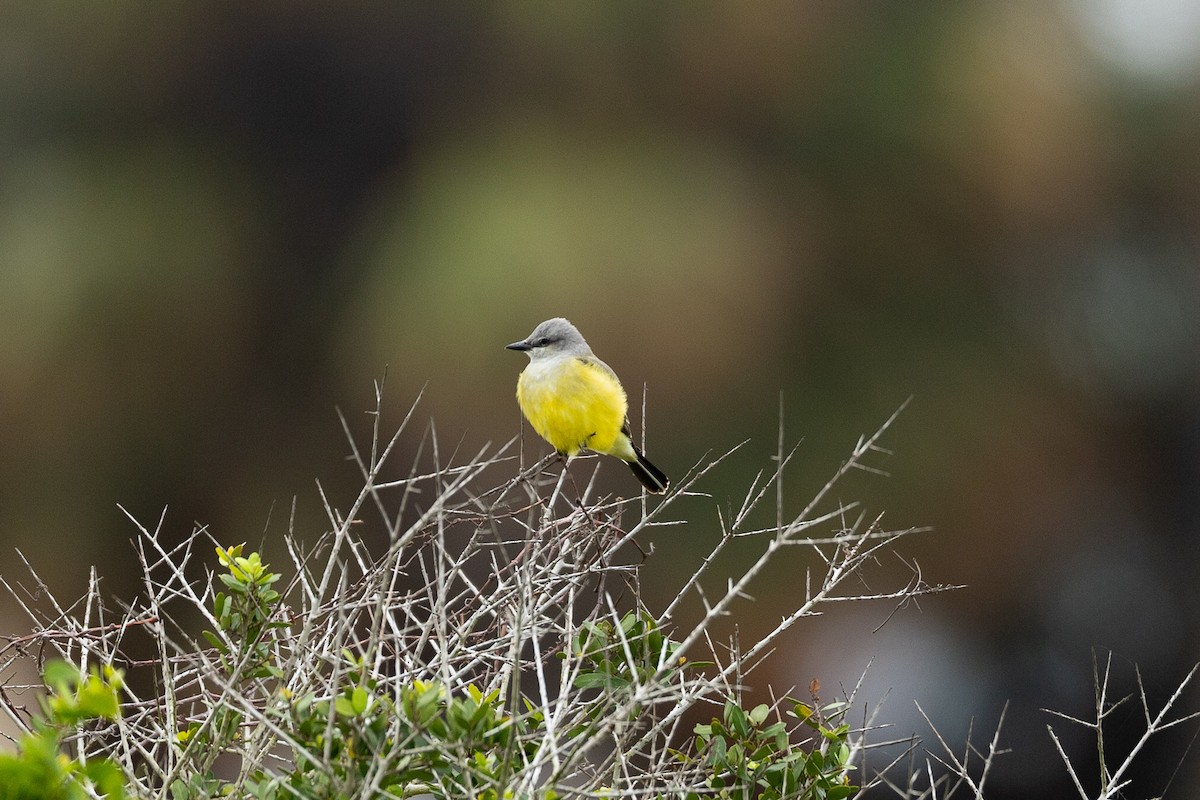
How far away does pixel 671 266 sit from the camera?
11.7 metres

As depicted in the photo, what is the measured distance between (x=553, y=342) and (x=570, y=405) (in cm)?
36

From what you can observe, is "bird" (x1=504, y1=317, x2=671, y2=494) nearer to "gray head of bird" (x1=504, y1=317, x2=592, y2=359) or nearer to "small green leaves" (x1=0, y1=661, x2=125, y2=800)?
"gray head of bird" (x1=504, y1=317, x2=592, y2=359)

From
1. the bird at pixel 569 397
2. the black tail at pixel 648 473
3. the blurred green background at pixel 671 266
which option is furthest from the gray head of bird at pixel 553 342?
the blurred green background at pixel 671 266

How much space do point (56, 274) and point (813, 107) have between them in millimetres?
7309

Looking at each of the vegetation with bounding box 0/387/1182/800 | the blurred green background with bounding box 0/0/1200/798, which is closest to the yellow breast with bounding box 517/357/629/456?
the vegetation with bounding box 0/387/1182/800

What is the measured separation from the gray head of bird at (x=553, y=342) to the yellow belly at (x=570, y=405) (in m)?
0.09

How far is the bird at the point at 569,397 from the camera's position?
492 cm

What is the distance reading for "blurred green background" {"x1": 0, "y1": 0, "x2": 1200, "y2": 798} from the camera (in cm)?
1132

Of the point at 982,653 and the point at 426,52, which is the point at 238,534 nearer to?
the point at 426,52

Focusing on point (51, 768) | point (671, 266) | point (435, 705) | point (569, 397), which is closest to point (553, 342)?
point (569, 397)

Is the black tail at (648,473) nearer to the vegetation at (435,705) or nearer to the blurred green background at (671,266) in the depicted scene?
the vegetation at (435,705)

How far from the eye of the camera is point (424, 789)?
8.44 ft

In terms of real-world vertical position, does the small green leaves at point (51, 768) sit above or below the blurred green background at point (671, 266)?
above

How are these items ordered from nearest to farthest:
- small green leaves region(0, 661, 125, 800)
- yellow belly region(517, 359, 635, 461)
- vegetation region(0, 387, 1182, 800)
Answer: small green leaves region(0, 661, 125, 800)
vegetation region(0, 387, 1182, 800)
yellow belly region(517, 359, 635, 461)
